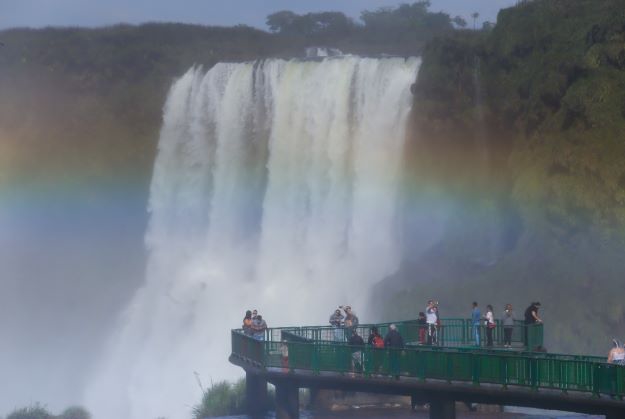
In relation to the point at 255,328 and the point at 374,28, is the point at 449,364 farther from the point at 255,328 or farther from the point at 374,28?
the point at 374,28

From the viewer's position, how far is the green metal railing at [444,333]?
37094mm

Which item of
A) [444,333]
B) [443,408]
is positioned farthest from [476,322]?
[443,408]

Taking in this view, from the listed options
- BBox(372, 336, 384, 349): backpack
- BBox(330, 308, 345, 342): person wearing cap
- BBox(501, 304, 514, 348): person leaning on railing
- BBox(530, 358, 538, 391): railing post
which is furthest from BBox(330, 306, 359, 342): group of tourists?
BBox(530, 358, 538, 391): railing post

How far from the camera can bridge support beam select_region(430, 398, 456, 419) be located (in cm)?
3266

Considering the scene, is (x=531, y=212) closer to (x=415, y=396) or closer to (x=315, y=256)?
(x=315, y=256)

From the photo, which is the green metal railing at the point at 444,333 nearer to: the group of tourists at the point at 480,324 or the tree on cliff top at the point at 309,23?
the group of tourists at the point at 480,324

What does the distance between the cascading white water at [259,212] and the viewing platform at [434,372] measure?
14.7m

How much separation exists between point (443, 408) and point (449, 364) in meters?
1.23

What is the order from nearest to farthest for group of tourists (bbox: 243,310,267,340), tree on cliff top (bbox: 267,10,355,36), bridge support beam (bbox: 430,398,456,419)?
bridge support beam (bbox: 430,398,456,419) < group of tourists (bbox: 243,310,267,340) < tree on cliff top (bbox: 267,10,355,36)

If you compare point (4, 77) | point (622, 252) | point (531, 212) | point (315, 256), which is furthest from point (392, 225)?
point (4, 77)

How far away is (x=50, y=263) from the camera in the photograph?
8075 cm

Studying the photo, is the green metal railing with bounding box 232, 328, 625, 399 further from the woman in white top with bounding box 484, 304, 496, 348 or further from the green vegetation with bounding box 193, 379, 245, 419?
the green vegetation with bounding box 193, 379, 245, 419

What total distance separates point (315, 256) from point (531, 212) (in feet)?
37.1

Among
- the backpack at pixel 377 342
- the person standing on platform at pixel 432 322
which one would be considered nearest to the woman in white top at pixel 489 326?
the person standing on platform at pixel 432 322
